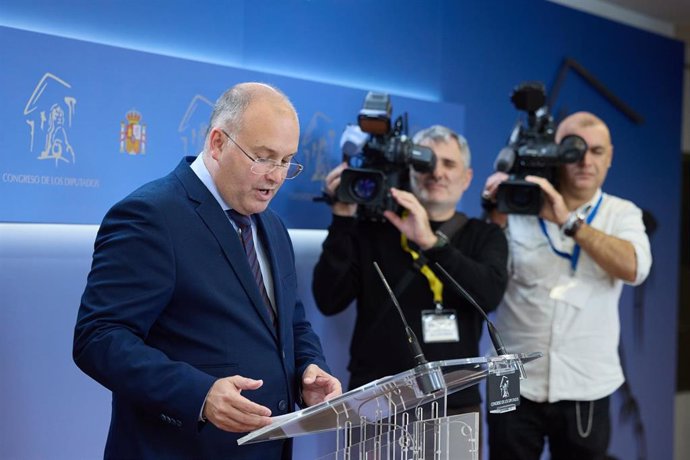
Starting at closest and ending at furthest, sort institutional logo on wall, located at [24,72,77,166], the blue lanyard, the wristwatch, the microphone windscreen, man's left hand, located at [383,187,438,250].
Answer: institutional logo on wall, located at [24,72,77,166] → man's left hand, located at [383,187,438,250] → the microphone windscreen → the wristwatch → the blue lanyard

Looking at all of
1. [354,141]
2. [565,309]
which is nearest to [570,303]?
[565,309]

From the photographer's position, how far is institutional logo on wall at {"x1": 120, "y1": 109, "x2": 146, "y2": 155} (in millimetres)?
2811

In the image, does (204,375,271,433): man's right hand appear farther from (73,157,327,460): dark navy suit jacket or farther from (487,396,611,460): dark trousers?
(487,396,611,460): dark trousers

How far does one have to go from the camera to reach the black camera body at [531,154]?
323 cm

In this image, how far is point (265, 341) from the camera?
76.6 inches

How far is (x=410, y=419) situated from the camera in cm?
176

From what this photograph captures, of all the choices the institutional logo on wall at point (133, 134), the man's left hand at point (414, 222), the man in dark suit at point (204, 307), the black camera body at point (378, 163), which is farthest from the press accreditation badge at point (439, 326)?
the institutional logo on wall at point (133, 134)

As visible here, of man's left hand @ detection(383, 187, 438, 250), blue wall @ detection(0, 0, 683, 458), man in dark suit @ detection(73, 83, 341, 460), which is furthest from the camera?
man's left hand @ detection(383, 187, 438, 250)

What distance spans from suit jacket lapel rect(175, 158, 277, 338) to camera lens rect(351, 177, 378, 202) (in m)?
1.07

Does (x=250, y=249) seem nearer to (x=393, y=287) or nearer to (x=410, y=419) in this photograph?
(x=410, y=419)

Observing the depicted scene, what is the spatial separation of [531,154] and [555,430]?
3.37ft

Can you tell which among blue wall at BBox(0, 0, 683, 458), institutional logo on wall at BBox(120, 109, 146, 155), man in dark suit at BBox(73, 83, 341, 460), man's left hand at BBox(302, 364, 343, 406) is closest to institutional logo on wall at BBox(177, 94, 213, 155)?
blue wall at BBox(0, 0, 683, 458)

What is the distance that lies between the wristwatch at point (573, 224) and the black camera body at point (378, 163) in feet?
1.88

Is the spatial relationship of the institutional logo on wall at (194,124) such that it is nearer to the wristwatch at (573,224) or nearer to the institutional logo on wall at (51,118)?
the institutional logo on wall at (51,118)
